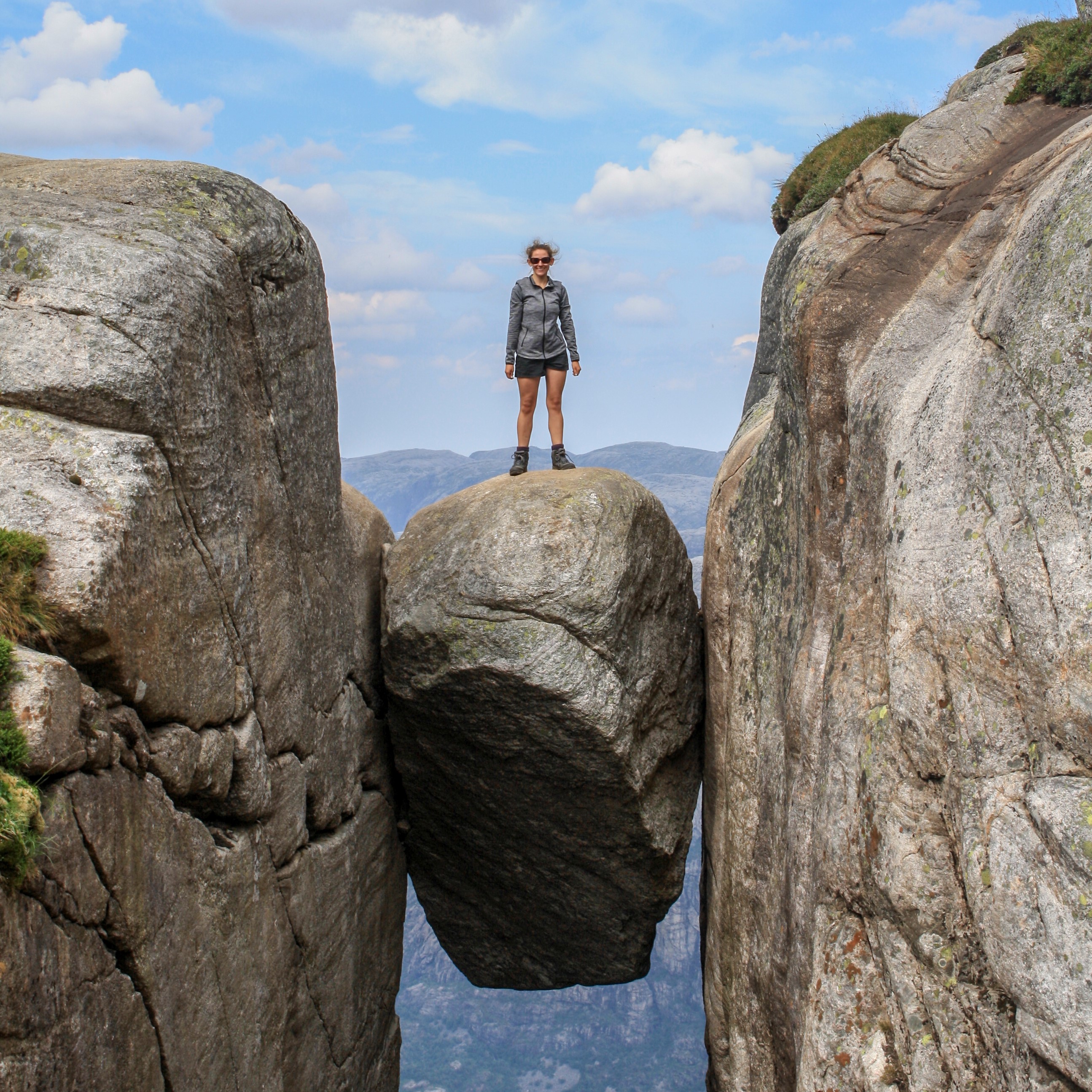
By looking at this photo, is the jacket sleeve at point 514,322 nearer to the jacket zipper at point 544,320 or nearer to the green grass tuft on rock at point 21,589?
the jacket zipper at point 544,320

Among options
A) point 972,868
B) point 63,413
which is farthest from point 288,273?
point 972,868

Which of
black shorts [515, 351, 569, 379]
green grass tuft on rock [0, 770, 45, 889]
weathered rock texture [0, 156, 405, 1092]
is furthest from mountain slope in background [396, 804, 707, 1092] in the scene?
green grass tuft on rock [0, 770, 45, 889]

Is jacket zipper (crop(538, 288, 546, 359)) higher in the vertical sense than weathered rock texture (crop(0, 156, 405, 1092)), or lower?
higher

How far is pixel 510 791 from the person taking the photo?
14.7 meters

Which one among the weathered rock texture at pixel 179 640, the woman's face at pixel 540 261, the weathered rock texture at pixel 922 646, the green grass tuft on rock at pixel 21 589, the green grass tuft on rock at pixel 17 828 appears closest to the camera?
the green grass tuft on rock at pixel 17 828

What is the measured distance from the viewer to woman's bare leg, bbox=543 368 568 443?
52.5 ft

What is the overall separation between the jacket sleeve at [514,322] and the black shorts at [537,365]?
16cm

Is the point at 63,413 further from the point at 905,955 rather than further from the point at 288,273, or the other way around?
the point at 905,955

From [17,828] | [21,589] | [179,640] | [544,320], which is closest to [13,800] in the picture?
[17,828]

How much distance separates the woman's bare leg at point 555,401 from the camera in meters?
16.0

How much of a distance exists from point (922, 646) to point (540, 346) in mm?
8660

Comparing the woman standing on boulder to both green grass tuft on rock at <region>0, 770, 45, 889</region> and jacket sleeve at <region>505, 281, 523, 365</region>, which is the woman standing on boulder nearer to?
jacket sleeve at <region>505, 281, 523, 365</region>

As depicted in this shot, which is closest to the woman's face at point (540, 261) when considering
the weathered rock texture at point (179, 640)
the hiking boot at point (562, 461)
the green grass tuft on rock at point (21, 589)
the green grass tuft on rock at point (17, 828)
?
the hiking boot at point (562, 461)

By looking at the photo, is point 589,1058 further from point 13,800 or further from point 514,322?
point 13,800
